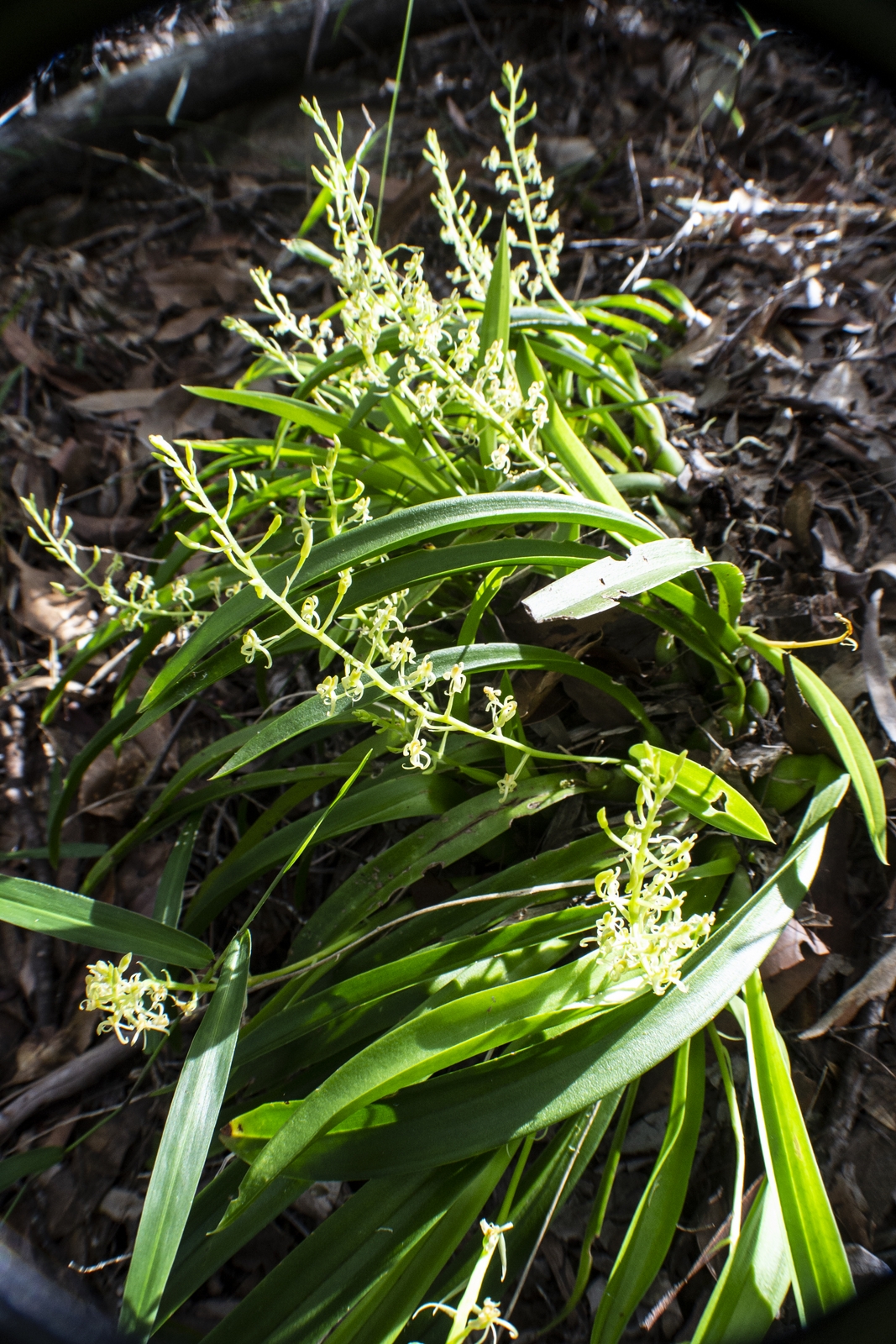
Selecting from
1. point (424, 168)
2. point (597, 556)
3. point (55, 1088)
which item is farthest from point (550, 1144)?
point (424, 168)

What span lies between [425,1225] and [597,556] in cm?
86

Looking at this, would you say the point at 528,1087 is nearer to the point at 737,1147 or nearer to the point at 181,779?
the point at 737,1147

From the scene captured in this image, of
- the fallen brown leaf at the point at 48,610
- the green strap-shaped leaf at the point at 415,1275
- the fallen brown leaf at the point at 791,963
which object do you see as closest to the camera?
the green strap-shaped leaf at the point at 415,1275

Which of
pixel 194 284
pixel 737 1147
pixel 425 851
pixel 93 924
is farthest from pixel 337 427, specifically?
pixel 194 284

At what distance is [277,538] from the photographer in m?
1.34

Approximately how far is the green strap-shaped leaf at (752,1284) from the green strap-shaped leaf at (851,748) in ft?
1.48

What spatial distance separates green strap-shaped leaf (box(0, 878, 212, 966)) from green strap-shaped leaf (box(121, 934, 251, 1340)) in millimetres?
88

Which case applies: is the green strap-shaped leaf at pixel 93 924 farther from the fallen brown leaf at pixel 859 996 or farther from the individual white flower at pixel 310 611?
the fallen brown leaf at pixel 859 996

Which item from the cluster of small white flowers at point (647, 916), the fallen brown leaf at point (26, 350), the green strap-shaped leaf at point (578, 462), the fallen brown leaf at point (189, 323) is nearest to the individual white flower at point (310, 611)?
the cluster of small white flowers at point (647, 916)

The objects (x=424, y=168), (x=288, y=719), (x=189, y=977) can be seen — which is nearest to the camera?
(x=288, y=719)

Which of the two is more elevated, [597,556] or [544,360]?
[544,360]

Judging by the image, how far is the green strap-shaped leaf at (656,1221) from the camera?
873 mm

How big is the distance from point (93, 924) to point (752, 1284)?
88 cm

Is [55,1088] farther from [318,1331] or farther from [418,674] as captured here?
[418,674]
